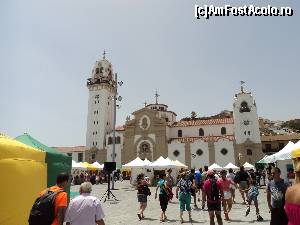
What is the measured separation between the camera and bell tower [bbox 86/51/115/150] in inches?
2420

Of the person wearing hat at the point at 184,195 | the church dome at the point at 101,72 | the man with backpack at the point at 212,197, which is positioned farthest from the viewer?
the church dome at the point at 101,72

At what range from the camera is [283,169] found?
89.3ft

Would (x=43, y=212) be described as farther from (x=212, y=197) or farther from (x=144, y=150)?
(x=144, y=150)

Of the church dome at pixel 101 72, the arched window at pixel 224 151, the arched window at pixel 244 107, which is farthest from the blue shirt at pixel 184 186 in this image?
the church dome at pixel 101 72

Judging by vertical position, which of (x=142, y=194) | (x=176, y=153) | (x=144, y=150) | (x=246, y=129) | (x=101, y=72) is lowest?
(x=142, y=194)

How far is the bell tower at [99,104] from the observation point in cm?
6147

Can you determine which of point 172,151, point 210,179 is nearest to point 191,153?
point 172,151

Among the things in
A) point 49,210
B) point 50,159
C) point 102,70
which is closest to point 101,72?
point 102,70

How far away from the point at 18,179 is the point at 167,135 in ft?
169

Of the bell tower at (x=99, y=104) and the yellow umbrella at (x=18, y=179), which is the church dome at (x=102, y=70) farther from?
the yellow umbrella at (x=18, y=179)

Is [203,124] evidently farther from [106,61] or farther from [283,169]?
[283,169]

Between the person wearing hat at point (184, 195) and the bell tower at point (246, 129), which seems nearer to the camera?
the person wearing hat at point (184, 195)

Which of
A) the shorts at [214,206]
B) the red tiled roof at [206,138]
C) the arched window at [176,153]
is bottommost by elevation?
the shorts at [214,206]

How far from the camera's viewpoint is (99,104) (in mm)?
62938
